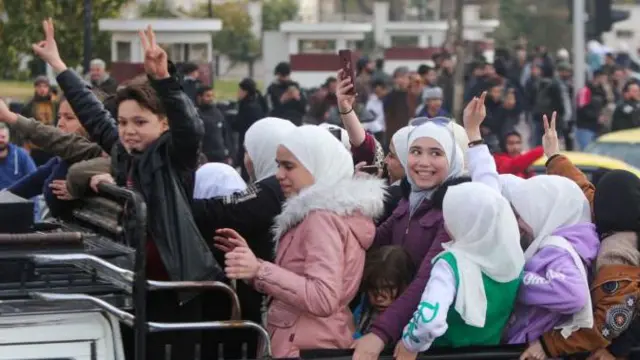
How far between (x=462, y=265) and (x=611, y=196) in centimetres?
76

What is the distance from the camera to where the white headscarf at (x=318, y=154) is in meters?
5.22

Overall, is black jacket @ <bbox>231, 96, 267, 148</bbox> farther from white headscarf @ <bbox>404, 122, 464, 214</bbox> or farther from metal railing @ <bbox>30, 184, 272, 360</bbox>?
metal railing @ <bbox>30, 184, 272, 360</bbox>

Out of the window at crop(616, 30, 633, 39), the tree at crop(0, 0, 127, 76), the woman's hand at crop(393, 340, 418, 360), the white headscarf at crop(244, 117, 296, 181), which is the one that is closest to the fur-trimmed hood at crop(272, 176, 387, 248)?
the woman's hand at crop(393, 340, 418, 360)

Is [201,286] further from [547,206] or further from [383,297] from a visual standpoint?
[547,206]

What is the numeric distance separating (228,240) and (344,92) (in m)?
1.74

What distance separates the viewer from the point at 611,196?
5398 millimetres

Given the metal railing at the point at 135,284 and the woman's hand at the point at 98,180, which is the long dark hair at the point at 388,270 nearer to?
the metal railing at the point at 135,284

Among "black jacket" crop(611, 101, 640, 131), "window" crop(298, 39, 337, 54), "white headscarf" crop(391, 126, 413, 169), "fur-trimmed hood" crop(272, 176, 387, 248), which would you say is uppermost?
"white headscarf" crop(391, 126, 413, 169)

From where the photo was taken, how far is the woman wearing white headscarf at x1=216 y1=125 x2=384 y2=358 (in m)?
4.99

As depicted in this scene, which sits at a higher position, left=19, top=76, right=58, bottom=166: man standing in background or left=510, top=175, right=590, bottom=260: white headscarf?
left=510, top=175, right=590, bottom=260: white headscarf

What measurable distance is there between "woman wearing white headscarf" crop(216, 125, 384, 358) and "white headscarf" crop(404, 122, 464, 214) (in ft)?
0.87

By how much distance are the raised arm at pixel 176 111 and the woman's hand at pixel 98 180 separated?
Result: 1.23 ft

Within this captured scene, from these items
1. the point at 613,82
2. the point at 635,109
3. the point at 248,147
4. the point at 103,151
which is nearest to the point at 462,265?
the point at 248,147

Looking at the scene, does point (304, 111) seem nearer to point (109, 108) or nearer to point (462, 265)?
point (109, 108)
